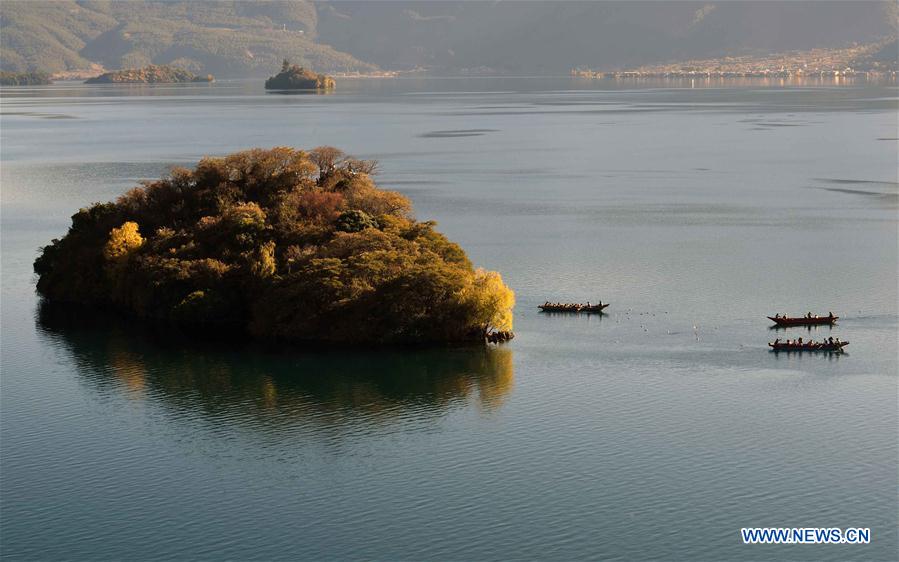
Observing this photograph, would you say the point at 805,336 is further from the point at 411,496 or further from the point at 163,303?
the point at 163,303

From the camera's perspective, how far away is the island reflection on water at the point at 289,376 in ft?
213

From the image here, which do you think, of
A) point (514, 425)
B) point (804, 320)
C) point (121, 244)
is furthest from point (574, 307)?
point (121, 244)

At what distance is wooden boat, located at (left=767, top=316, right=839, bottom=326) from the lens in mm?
77312

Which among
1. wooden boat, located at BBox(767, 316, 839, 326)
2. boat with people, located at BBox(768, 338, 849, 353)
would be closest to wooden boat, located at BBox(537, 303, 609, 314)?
wooden boat, located at BBox(767, 316, 839, 326)

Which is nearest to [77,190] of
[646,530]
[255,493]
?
[255,493]

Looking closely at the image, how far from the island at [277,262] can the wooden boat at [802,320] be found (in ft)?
52.8

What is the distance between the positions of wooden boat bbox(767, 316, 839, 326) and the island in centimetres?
1609

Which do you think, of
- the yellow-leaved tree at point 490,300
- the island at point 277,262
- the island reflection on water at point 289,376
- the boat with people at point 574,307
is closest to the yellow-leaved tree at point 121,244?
the island at point 277,262

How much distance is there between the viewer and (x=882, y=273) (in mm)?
92875

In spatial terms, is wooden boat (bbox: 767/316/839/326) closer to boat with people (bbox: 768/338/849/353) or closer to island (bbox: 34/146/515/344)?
boat with people (bbox: 768/338/849/353)

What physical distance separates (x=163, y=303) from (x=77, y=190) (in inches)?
2514

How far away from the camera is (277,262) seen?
261ft

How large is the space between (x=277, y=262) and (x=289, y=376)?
1157cm

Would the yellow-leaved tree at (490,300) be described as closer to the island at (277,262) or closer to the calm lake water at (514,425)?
the island at (277,262)
